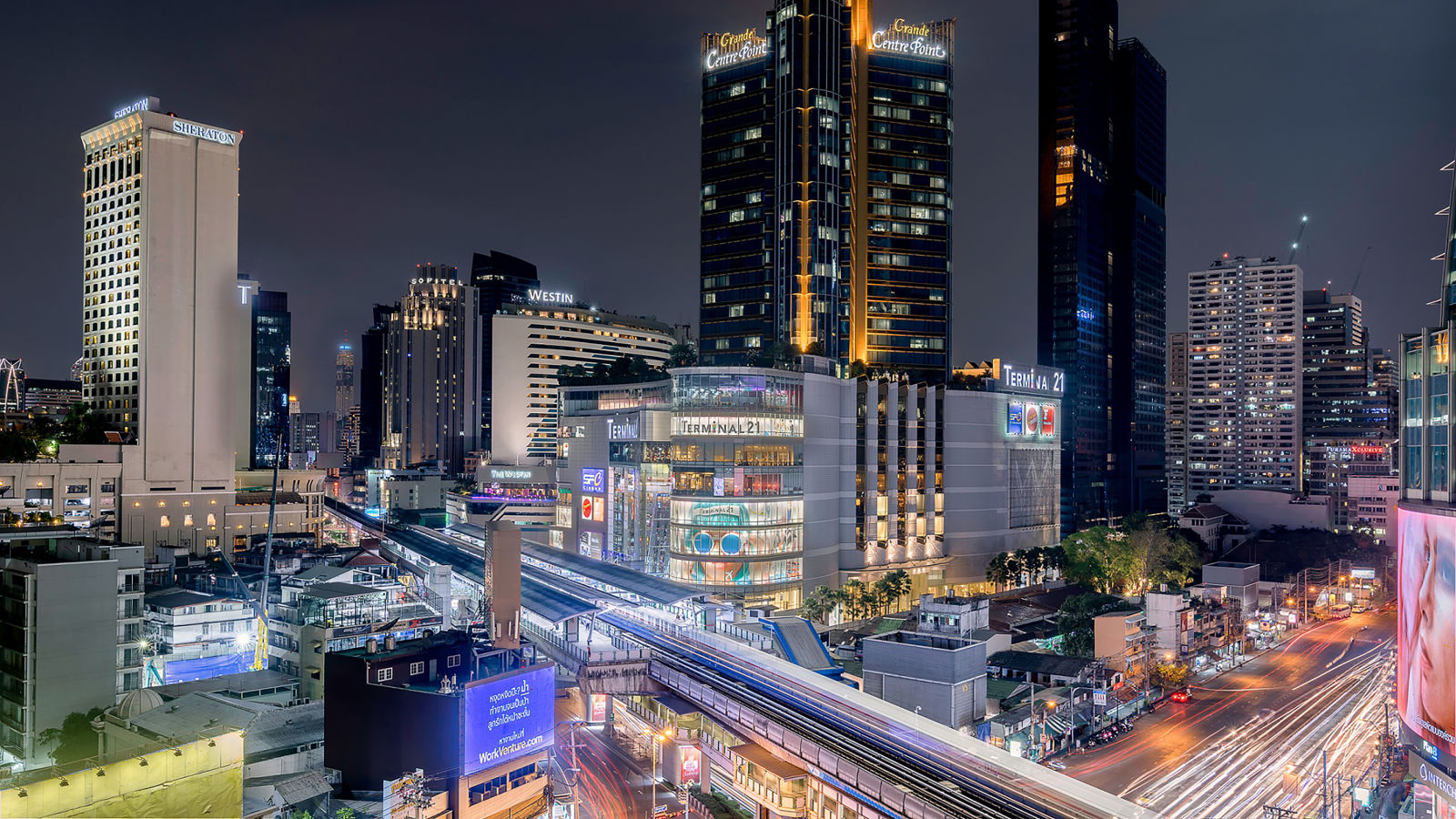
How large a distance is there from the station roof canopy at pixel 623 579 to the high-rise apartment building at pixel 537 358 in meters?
85.7

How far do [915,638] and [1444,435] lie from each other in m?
25.5

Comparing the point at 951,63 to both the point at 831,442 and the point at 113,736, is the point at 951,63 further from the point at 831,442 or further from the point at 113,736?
the point at 113,736

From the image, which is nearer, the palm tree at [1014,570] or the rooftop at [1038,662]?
the rooftop at [1038,662]

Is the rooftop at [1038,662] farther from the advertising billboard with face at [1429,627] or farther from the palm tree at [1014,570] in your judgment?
the palm tree at [1014,570]

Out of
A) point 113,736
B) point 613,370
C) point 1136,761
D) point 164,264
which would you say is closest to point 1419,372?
point 1136,761

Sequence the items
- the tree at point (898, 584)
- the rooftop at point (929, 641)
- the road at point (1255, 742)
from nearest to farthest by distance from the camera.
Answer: the road at point (1255, 742), the rooftop at point (929, 641), the tree at point (898, 584)

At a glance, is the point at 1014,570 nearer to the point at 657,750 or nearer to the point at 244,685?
the point at 657,750

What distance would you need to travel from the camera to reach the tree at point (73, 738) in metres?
41.7

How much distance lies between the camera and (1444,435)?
33.2 metres

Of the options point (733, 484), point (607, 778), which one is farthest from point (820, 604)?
point (607, 778)

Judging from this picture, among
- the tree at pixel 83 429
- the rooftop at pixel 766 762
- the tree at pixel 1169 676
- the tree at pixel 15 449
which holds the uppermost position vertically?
the tree at pixel 83 429

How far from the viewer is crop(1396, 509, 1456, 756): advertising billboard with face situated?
31594mm

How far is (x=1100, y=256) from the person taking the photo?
151 metres

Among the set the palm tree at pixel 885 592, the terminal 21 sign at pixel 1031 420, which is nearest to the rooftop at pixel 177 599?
the palm tree at pixel 885 592
